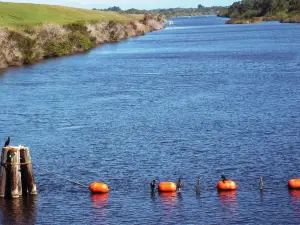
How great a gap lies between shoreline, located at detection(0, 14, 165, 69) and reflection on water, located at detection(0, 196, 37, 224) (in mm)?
70279

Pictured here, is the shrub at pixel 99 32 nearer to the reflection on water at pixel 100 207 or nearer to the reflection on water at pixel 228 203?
the reflection on water at pixel 100 207

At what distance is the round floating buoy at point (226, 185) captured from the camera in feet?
143

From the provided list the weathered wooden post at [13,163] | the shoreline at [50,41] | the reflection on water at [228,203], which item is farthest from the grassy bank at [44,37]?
the reflection on water at [228,203]

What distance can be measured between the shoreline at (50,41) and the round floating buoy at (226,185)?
72.3m

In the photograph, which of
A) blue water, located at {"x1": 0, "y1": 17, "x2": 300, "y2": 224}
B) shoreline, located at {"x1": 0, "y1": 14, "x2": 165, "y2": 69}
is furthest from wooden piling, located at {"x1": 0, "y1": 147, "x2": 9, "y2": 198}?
shoreline, located at {"x1": 0, "y1": 14, "x2": 165, "y2": 69}

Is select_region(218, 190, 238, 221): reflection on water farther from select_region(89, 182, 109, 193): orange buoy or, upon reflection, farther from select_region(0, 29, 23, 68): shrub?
select_region(0, 29, 23, 68): shrub

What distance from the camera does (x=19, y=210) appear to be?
4138 cm

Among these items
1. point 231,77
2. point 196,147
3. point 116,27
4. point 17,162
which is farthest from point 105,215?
point 116,27

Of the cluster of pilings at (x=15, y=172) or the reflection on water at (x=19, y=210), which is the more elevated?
the cluster of pilings at (x=15, y=172)

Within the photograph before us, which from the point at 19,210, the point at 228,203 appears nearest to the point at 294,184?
the point at 228,203

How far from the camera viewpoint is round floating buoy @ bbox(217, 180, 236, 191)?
143 ft

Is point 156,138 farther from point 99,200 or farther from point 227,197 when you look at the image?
point 227,197

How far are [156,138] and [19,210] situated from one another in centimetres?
1868

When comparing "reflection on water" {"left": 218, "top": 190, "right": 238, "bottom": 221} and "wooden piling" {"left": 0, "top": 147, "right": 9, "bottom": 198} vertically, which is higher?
"wooden piling" {"left": 0, "top": 147, "right": 9, "bottom": 198}
